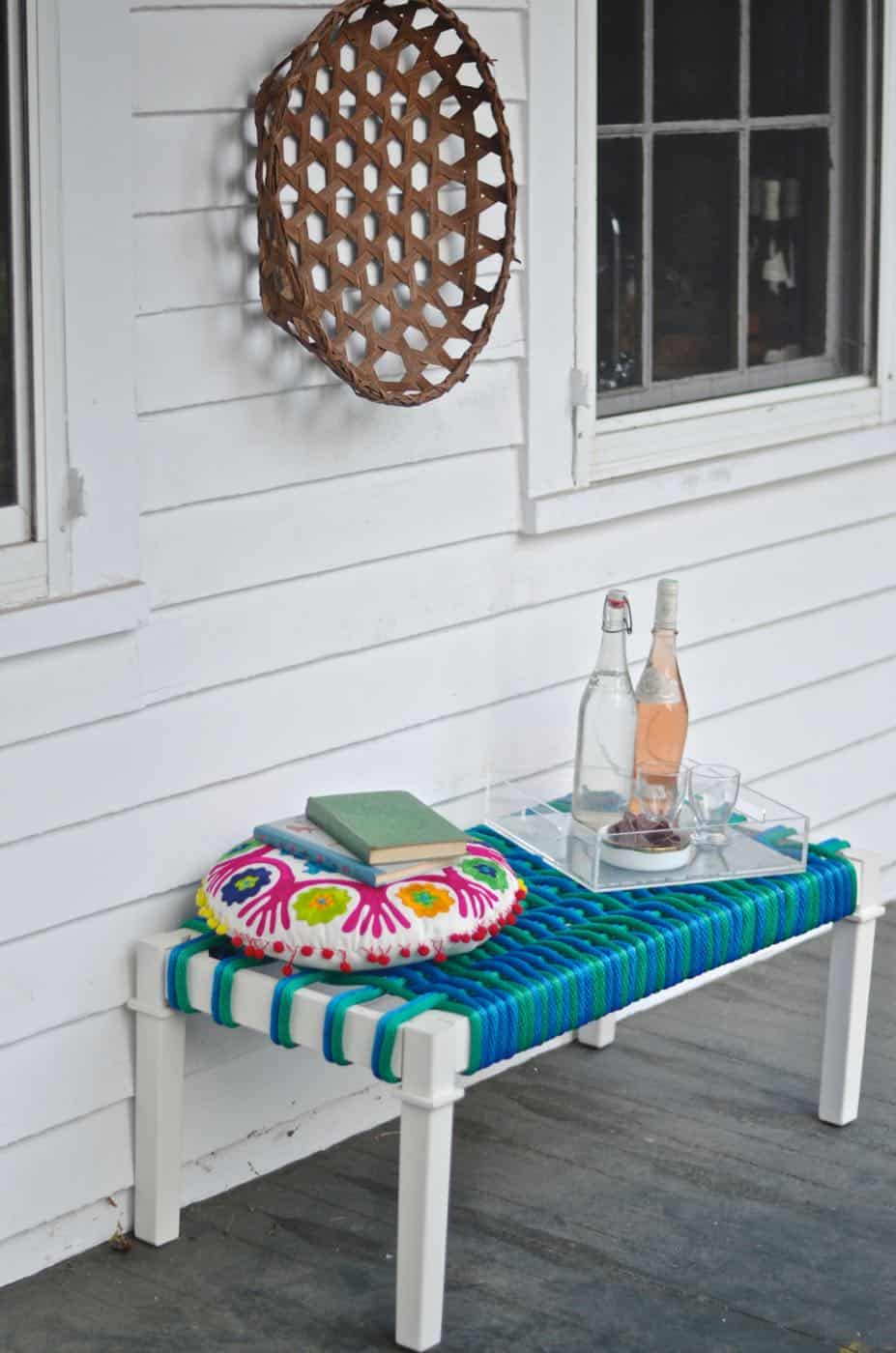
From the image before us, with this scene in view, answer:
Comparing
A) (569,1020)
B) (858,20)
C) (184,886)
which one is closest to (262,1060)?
(184,886)

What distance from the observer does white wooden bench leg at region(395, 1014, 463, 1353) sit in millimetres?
2500

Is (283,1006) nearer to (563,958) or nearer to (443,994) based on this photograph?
(443,994)

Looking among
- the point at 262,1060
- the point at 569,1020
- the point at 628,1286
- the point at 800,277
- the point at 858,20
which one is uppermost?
the point at 858,20

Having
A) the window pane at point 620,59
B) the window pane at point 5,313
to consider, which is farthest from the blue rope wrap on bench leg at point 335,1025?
the window pane at point 620,59

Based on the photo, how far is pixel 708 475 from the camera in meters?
3.65

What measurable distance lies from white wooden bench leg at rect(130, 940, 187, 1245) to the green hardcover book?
315mm

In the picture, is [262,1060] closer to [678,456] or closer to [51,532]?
[51,532]

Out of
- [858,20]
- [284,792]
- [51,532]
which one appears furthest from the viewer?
[858,20]

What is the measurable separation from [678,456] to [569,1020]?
1269 mm

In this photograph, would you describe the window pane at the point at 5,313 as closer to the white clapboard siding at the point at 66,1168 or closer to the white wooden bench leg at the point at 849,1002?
the white clapboard siding at the point at 66,1168

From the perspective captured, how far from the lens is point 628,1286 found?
9.11 feet

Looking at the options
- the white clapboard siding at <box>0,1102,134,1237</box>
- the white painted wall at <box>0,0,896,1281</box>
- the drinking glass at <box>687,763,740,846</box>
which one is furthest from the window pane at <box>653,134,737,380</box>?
the white clapboard siding at <box>0,1102,134,1237</box>

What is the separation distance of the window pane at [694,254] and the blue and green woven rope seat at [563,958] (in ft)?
3.49

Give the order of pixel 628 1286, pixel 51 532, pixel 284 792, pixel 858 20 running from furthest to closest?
pixel 858 20 < pixel 284 792 < pixel 628 1286 < pixel 51 532
